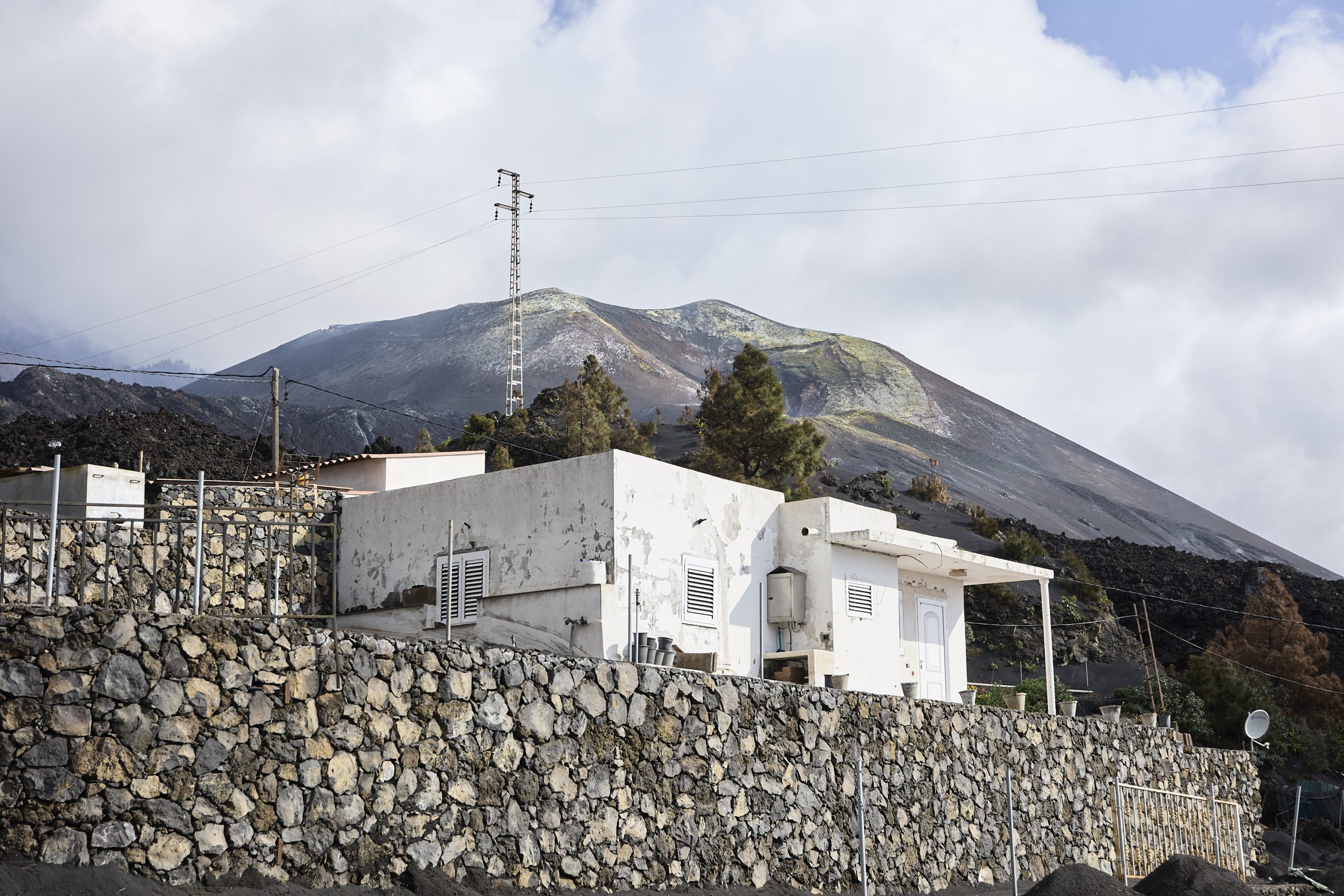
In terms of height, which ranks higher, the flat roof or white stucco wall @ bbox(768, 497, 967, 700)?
the flat roof

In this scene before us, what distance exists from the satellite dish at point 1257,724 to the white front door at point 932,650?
724 centimetres

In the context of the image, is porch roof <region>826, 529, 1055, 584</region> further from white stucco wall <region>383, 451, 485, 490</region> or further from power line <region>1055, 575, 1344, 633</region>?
power line <region>1055, 575, 1344, 633</region>

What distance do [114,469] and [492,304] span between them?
561 ft

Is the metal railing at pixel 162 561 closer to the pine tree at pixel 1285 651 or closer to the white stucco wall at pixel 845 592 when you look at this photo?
the white stucco wall at pixel 845 592

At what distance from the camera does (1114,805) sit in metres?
24.3

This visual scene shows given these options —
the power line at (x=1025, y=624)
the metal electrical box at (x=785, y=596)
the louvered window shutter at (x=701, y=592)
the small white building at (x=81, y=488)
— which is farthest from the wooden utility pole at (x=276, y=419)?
the power line at (x=1025, y=624)

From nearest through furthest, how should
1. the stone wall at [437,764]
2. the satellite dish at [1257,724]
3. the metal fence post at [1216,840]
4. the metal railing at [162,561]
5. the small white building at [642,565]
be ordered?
the stone wall at [437,764], the metal railing at [162,561], the small white building at [642,565], the metal fence post at [1216,840], the satellite dish at [1257,724]

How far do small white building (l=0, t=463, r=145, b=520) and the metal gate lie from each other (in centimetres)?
1794

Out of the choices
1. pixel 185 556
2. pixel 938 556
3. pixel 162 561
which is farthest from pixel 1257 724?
pixel 162 561

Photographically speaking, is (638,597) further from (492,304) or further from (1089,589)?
(492,304)

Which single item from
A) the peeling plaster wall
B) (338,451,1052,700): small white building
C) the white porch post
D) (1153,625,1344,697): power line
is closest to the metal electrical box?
(338,451,1052,700): small white building

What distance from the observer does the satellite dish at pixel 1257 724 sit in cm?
2859

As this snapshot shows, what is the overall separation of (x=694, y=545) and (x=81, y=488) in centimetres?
1034

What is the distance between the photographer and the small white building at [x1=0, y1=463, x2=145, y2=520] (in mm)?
20969
